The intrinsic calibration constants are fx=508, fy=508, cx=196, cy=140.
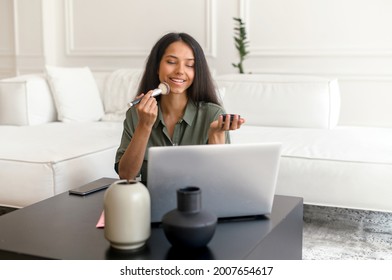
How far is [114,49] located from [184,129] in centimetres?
253

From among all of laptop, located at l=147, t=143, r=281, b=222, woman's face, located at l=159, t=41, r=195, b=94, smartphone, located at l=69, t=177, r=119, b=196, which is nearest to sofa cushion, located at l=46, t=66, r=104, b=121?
smartphone, located at l=69, t=177, r=119, b=196

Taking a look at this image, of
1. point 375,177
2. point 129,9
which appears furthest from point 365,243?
point 129,9

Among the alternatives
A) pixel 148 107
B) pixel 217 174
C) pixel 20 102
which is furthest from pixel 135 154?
pixel 20 102

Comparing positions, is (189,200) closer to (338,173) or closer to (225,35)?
(338,173)

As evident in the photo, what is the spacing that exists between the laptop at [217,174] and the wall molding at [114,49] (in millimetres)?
2536

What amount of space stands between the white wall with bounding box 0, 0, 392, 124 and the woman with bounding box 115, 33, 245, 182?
6.03 feet

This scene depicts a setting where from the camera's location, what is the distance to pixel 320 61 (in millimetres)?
3314

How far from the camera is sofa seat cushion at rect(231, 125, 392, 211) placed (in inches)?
81.5

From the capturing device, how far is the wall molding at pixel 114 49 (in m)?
3.59

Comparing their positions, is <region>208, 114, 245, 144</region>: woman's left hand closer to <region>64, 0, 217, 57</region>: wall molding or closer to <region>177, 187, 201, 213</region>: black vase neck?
<region>177, 187, 201, 213</region>: black vase neck

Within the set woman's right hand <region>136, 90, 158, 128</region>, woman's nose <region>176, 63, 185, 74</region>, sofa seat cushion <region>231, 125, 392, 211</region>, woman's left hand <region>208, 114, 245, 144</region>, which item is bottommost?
sofa seat cushion <region>231, 125, 392, 211</region>

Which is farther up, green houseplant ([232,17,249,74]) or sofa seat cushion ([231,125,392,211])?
green houseplant ([232,17,249,74])

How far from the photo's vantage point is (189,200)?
3.22ft

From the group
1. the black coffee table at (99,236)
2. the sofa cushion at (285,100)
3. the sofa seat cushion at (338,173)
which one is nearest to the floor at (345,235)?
the sofa seat cushion at (338,173)
